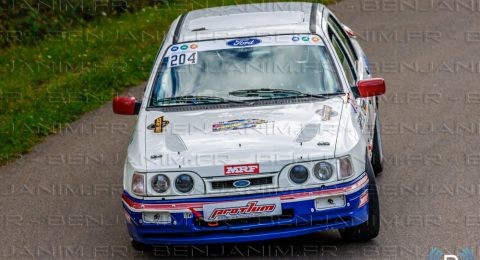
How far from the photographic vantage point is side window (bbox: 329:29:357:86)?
10594 mm

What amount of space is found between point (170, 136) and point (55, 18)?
35.0 ft

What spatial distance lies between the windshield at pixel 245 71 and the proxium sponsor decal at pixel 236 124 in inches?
17.7

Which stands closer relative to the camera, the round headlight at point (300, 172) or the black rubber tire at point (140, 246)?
the round headlight at point (300, 172)

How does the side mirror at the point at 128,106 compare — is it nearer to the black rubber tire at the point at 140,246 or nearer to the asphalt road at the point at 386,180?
the asphalt road at the point at 386,180

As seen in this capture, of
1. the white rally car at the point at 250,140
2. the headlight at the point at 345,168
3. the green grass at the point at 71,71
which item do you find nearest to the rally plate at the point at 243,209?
the white rally car at the point at 250,140

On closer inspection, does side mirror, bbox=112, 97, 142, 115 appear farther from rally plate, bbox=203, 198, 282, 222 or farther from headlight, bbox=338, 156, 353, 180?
headlight, bbox=338, 156, 353, 180

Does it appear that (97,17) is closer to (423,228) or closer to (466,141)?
(466,141)

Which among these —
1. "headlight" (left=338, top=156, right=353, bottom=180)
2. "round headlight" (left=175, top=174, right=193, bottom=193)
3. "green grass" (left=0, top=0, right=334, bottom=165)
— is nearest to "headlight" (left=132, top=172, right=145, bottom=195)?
"round headlight" (left=175, top=174, right=193, bottom=193)

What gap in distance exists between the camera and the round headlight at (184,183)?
8.88 metres

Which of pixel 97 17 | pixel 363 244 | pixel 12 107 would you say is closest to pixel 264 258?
pixel 363 244

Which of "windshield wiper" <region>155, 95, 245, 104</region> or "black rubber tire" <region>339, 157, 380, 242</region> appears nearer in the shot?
"black rubber tire" <region>339, 157, 380, 242</region>

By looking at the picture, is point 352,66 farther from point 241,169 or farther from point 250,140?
point 241,169

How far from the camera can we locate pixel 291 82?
9.99 metres

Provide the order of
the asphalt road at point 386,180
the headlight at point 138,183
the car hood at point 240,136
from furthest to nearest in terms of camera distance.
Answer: the asphalt road at point 386,180, the headlight at point 138,183, the car hood at point 240,136
